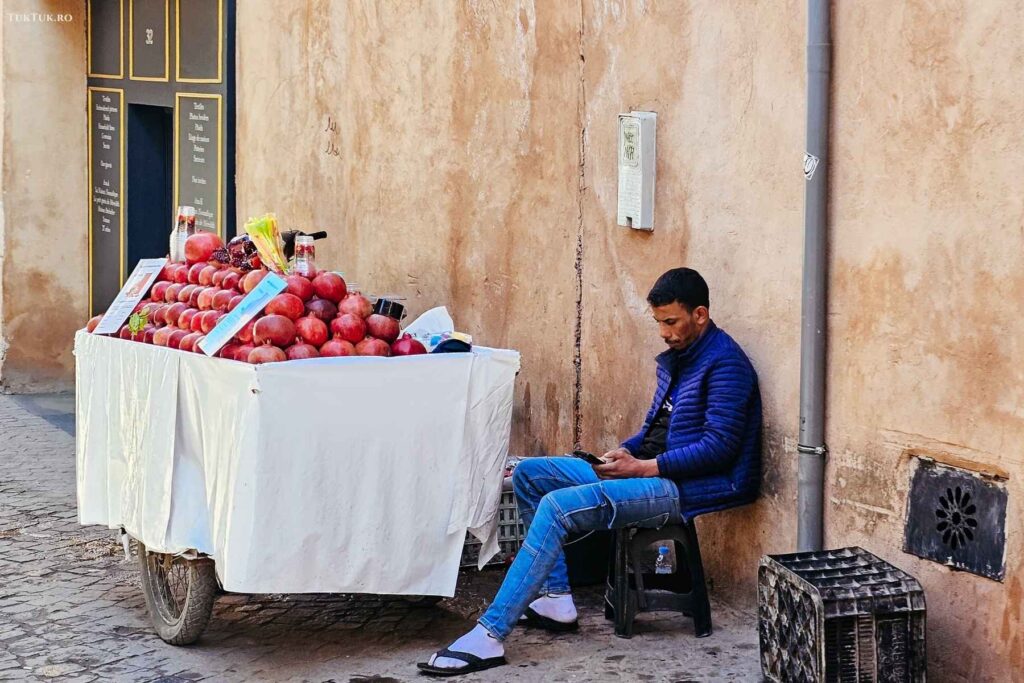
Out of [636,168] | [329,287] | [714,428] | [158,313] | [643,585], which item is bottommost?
[643,585]

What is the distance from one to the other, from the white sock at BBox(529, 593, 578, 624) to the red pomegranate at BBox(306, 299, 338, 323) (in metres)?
1.29

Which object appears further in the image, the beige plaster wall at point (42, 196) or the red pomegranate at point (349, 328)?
the beige plaster wall at point (42, 196)

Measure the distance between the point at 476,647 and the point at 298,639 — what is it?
84cm

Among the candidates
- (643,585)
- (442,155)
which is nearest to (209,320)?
(643,585)

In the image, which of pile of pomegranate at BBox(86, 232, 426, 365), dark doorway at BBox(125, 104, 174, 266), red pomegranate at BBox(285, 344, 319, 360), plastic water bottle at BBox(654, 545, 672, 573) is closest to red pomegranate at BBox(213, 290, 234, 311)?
pile of pomegranate at BBox(86, 232, 426, 365)

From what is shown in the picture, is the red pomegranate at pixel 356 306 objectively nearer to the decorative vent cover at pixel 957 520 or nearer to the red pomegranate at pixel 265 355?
the red pomegranate at pixel 265 355

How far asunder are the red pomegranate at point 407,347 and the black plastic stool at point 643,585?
979mm

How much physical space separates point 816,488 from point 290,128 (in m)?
5.34

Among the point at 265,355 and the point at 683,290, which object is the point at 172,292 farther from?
the point at 683,290

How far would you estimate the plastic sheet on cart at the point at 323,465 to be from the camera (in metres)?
4.85

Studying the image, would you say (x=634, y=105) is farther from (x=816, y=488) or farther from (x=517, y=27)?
(x=816, y=488)

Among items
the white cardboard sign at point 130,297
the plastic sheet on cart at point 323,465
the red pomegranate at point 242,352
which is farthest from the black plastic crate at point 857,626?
the white cardboard sign at point 130,297

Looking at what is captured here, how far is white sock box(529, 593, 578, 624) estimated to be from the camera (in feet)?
17.5

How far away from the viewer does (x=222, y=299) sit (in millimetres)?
5484
